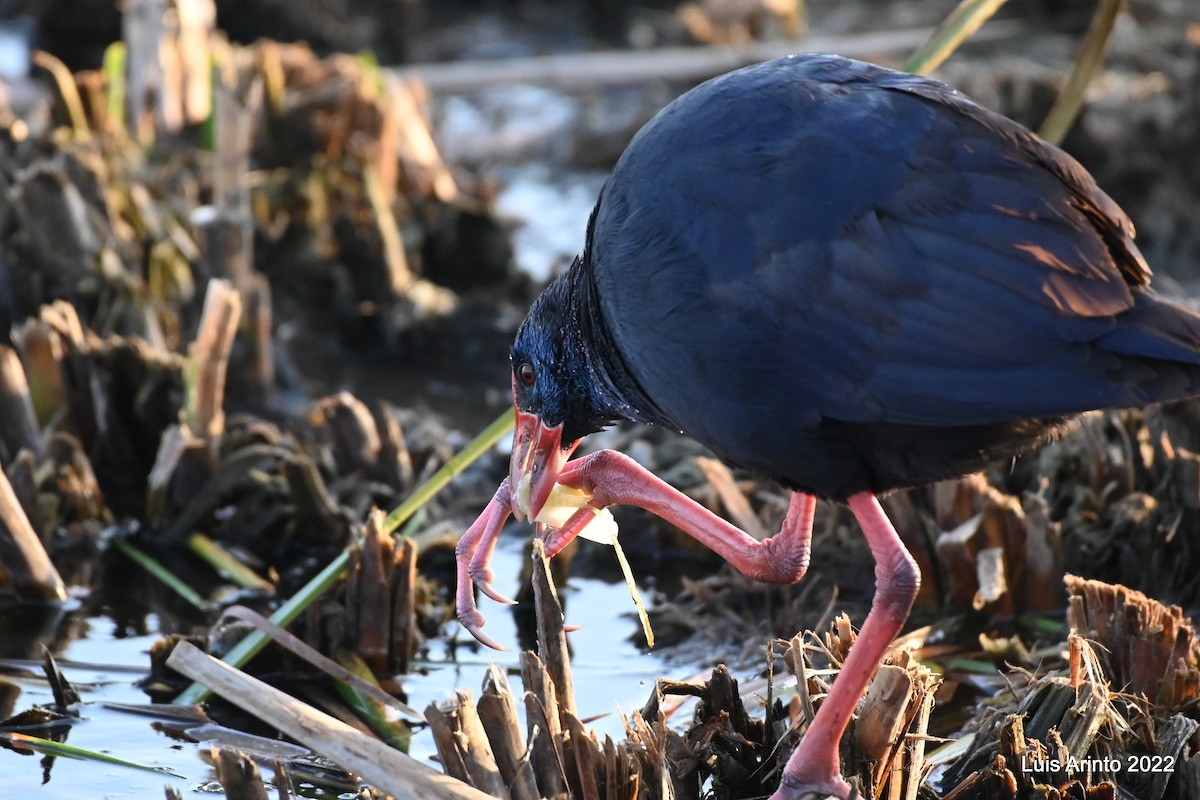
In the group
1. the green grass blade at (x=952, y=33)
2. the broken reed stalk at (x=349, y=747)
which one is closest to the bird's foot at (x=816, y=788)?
the broken reed stalk at (x=349, y=747)

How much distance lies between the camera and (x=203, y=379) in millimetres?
4676

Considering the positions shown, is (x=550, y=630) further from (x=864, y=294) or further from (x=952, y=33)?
(x=952, y=33)

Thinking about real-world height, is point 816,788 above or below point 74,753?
below

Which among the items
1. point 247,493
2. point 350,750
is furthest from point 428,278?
point 350,750

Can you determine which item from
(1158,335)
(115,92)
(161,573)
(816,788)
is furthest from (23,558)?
(115,92)

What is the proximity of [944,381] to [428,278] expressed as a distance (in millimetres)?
4359

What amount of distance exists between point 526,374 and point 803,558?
2.64ft

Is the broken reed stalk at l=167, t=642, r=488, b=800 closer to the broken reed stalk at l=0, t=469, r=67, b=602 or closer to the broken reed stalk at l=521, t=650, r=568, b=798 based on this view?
the broken reed stalk at l=521, t=650, r=568, b=798

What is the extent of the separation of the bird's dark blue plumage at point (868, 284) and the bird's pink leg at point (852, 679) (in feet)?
0.59

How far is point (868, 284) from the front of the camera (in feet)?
9.62

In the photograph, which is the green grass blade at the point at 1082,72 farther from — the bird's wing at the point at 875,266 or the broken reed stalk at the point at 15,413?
the broken reed stalk at the point at 15,413

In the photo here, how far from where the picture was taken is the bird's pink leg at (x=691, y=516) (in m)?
3.73

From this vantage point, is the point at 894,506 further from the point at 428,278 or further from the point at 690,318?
the point at 428,278

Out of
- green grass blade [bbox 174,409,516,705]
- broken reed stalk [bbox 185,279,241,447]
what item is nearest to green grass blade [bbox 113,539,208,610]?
broken reed stalk [bbox 185,279,241,447]
